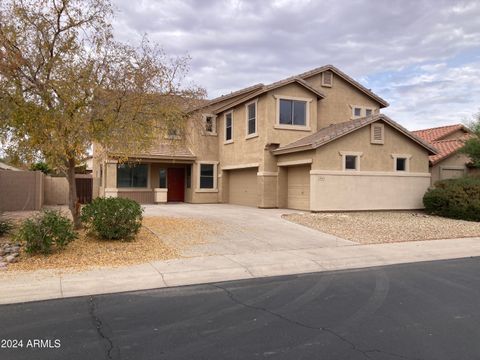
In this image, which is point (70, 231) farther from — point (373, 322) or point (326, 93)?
point (326, 93)

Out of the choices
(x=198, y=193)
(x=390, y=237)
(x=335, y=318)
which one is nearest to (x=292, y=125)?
(x=198, y=193)

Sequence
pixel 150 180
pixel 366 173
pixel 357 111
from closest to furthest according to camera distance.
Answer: pixel 366 173 < pixel 357 111 < pixel 150 180

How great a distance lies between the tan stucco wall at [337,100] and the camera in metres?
24.2

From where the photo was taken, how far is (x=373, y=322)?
5.86 meters

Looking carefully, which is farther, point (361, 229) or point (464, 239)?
point (361, 229)

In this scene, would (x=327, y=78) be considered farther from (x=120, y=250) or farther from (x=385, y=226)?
(x=120, y=250)

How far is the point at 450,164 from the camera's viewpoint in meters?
24.5

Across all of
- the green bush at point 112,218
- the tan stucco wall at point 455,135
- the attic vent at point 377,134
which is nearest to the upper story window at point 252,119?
the attic vent at point 377,134

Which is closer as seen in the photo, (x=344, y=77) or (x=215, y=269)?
(x=215, y=269)

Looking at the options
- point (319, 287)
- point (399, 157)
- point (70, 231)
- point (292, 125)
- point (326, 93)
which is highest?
point (326, 93)

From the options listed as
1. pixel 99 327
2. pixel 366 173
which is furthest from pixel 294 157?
pixel 99 327

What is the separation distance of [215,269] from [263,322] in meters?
3.43

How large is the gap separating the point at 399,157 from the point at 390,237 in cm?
885

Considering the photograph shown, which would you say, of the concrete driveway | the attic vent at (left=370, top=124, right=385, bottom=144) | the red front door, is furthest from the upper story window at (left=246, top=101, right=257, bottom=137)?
the concrete driveway
